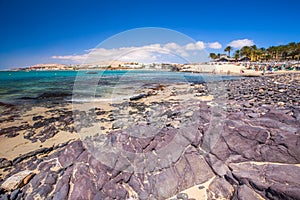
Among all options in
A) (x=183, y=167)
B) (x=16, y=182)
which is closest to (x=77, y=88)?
(x=16, y=182)

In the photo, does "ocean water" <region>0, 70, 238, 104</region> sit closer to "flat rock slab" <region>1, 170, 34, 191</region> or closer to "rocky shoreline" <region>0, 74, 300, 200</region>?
"flat rock slab" <region>1, 170, 34, 191</region>

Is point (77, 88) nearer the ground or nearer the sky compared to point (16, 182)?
nearer the sky

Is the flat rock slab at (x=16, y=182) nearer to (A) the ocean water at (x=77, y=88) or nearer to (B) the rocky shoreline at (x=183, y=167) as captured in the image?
(B) the rocky shoreline at (x=183, y=167)

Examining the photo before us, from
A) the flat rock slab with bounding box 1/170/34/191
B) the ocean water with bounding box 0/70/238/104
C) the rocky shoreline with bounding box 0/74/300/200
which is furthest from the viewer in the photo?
the ocean water with bounding box 0/70/238/104

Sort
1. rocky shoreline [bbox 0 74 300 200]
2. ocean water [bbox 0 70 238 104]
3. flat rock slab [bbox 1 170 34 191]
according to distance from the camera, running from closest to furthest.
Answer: rocky shoreline [bbox 0 74 300 200], flat rock slab [bbox 1 170 34 191], ocean water [bbox 0 70 238 104]

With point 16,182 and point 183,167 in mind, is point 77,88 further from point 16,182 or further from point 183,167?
point 183,167

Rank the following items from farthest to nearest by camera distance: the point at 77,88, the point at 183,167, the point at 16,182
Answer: the point at 77,88
the point at 16,182
the point at 183,167

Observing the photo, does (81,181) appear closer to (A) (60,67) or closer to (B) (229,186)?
(B) (229,186)

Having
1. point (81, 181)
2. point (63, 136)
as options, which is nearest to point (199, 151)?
point (81, 181)

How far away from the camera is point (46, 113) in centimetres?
1152

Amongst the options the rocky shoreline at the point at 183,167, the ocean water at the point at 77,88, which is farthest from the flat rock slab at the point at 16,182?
the ocean water at the point at 77,88

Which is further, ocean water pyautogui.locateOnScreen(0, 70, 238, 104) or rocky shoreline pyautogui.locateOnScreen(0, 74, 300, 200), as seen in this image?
ocean water pyautogui.locateOnScreen(0, 70, 238, 104)

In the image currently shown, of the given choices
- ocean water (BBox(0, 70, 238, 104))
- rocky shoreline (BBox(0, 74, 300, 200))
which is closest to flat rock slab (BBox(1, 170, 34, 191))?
rocky shoreline (BBox(0, 74, 300, 200))

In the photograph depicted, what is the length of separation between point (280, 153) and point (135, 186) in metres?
3.26
